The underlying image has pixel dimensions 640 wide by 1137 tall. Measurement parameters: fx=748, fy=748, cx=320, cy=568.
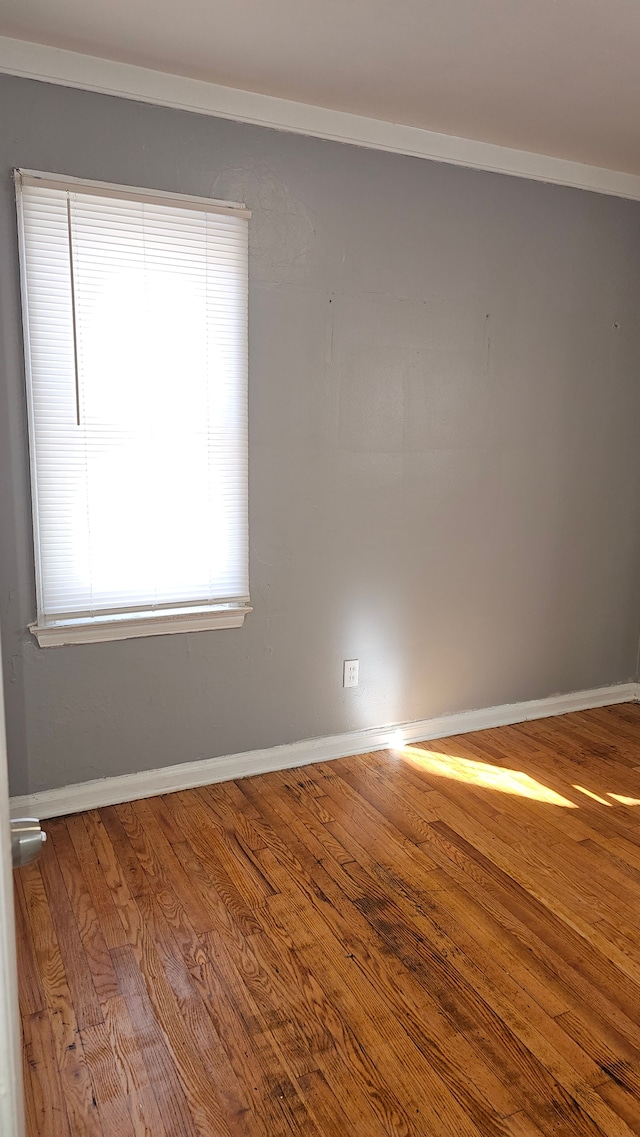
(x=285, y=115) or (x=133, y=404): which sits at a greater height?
(x=285, y=115)

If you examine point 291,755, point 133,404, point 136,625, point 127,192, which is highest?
point 127,192

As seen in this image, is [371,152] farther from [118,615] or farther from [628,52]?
[118,615]

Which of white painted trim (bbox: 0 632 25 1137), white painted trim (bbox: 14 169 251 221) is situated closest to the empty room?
white painted trim (bbox: 14 169 251 221)

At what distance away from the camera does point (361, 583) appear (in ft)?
10.4

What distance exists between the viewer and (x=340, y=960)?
205 centimetres

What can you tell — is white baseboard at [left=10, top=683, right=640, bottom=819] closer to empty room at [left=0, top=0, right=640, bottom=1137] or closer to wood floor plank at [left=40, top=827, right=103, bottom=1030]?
empty room at [left=0, top=0, right=640, bottom=1137]

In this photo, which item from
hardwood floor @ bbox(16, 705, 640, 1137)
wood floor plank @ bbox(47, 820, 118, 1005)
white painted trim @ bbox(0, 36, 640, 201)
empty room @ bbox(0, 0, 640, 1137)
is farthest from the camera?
white painted trim @ bbox(0, 36, 640, 201)

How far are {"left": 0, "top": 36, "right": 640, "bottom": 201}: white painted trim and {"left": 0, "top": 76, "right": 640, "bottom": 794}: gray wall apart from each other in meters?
0.04

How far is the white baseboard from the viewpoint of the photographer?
273 cm

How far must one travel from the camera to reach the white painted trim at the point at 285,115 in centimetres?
232

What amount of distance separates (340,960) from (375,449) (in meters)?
1.90

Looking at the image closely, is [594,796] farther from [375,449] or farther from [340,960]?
[375,449]

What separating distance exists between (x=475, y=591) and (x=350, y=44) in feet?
7.14

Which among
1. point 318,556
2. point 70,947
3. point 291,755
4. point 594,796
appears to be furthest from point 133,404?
point 594,796
